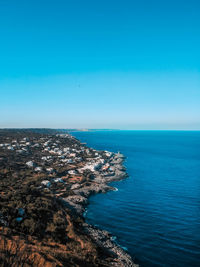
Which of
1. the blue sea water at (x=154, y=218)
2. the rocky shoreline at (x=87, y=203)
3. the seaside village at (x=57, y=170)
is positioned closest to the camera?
the rocky shoreline at (x=87, y=203)

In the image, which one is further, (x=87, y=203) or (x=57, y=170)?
(x=57, y=170)

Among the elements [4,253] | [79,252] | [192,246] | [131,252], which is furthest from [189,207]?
[4,253]

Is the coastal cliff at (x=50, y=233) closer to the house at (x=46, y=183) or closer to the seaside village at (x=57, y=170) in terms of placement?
the house at (x=46, y=183)

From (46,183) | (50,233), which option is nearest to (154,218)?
(50,233)

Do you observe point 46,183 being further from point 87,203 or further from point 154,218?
point 154,218

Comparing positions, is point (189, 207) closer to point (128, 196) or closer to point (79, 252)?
point (128, 196)

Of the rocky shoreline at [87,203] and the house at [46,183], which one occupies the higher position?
the house at [46,183]

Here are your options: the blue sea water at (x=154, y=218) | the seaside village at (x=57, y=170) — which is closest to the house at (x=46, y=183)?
the seaside village at (x=57, y=170)

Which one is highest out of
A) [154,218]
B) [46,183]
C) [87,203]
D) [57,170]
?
[46,183]
